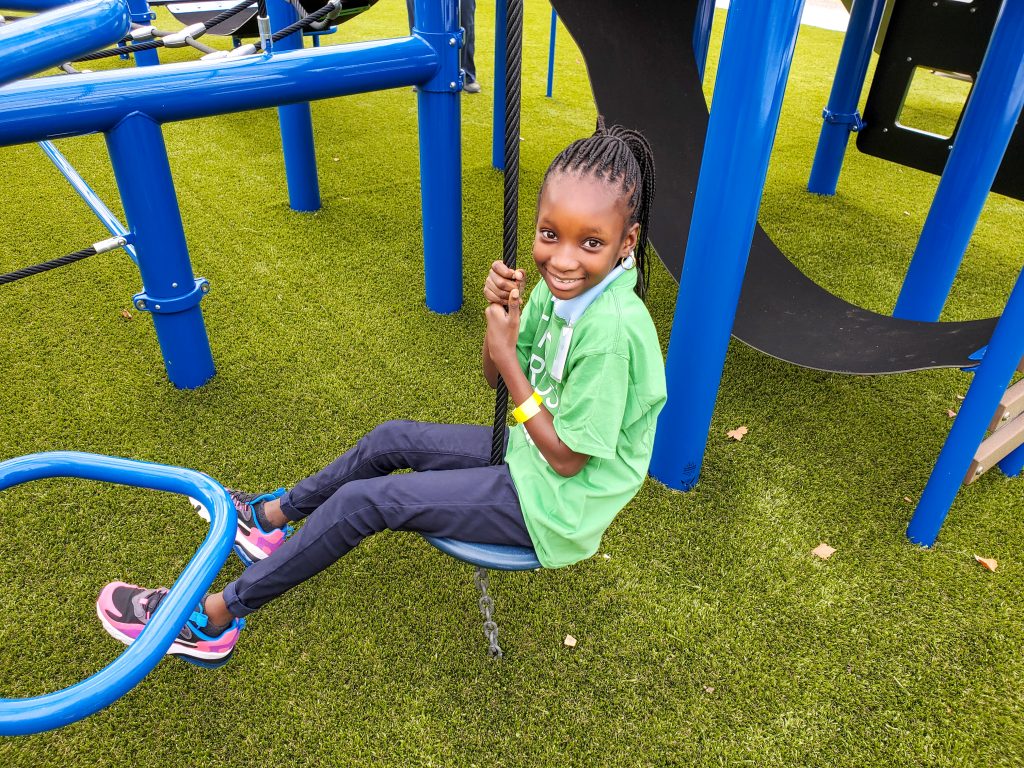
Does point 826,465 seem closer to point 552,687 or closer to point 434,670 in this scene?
point 552,687

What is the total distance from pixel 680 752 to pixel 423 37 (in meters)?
2.68

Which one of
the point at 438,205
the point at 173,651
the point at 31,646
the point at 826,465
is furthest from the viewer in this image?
the point at 438,205

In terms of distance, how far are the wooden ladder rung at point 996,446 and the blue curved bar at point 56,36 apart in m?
2.49

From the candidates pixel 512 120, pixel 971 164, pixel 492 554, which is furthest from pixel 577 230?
pixel 971 164

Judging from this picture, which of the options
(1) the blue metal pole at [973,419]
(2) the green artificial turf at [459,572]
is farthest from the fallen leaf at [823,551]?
(1) the blue metal pole at [973,419]

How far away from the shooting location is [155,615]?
1.20 meters

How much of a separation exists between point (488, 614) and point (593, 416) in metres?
0.69

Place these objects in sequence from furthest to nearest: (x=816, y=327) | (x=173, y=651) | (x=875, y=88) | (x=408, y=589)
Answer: (x=875, y=88) < (x=816, y=327) < (x=408, y=589) < (x=173, y=651)

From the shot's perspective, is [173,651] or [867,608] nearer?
[173,651]

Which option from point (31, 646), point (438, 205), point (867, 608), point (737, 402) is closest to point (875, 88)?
point (737, 402)

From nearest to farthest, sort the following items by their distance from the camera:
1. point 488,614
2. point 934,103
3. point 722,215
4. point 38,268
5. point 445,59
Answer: point 488,614 → point 722,215 → point 38,268 → point 445,59 → point 934,103

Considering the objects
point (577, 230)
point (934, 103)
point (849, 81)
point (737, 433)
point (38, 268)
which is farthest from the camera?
point (934, 103)

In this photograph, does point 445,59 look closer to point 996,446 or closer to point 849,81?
point 996,446

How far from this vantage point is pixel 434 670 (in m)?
1.94
